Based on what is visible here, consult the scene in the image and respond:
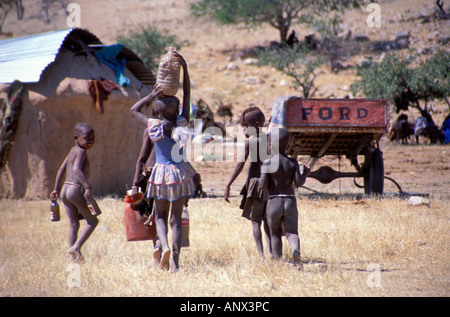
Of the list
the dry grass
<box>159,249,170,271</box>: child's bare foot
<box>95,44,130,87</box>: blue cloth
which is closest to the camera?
the dry grass

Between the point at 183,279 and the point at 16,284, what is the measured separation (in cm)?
159

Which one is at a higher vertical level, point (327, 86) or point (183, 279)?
point (327, 86)

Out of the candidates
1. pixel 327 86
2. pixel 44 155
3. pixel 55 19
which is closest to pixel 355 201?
pixel 44 155

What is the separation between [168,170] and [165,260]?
2.83ft

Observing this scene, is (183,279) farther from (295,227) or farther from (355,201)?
(355,201)

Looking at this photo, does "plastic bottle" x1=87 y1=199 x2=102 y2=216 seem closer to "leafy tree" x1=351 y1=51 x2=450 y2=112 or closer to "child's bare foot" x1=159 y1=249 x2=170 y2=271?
"child's bare foot" x1=159 y1=249 x2=170 y2=271

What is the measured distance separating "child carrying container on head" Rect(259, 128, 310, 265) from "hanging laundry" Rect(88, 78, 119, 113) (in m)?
6.30

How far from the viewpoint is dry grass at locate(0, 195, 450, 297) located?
4.47 meters

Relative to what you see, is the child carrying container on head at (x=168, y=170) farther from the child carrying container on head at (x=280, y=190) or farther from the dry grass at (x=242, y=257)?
the child carrying container on head at (x=280, y=190)

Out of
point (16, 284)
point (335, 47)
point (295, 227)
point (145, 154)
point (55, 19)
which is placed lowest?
point (16, 284)

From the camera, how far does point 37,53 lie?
433 inches

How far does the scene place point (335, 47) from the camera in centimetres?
3262

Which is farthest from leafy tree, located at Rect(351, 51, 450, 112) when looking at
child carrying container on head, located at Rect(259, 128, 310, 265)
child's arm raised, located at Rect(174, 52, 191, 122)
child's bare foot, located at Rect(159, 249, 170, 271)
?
child's bare foot, located at Rect(159, 249, 170, 271)

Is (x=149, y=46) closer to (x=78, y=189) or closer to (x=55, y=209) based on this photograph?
A: (x=55, y=209)
